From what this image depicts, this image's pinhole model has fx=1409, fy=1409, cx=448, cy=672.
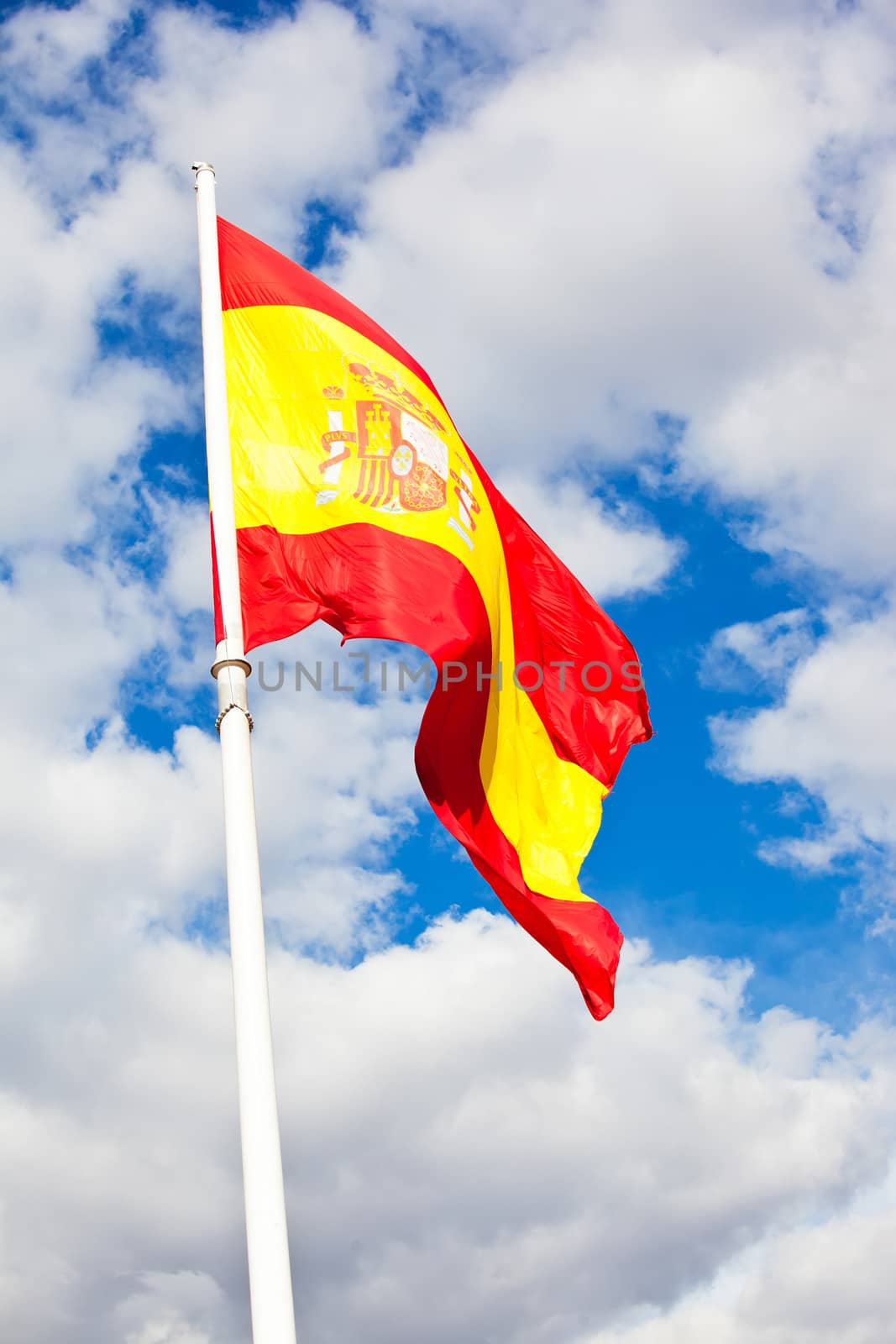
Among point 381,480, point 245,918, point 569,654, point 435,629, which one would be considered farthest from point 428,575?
point 245,918

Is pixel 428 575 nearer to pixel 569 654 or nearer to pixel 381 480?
pixel 381 480

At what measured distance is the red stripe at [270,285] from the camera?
17.4 metres

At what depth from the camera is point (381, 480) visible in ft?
55.0

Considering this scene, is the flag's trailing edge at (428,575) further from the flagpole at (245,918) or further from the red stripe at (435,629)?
the flagpole at (245,918)

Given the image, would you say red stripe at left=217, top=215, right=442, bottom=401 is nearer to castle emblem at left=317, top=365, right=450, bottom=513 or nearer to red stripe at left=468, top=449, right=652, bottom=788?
castle emblem at left=317, top=365, right=450, bottom=513

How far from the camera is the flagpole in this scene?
10766 millimetres

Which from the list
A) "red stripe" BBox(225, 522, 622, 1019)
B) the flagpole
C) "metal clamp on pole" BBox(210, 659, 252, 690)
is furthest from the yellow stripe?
"metal clamp on pole" BBox(210, 659, 252, 690)

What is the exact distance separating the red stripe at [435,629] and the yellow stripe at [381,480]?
0.27m

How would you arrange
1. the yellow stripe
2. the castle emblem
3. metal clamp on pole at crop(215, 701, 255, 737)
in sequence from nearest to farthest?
metal clamp on pole at crop(215, 701, 255, 737), the yellow stripe, the castle emblem

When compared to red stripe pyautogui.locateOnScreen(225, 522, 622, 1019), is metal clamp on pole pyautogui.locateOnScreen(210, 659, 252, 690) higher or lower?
lower

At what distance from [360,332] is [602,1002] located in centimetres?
899

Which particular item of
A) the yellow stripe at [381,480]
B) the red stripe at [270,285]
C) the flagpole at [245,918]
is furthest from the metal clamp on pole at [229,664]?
the red stripe at [270,285]

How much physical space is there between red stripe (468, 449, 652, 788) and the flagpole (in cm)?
523

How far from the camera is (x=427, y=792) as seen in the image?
16906mm
